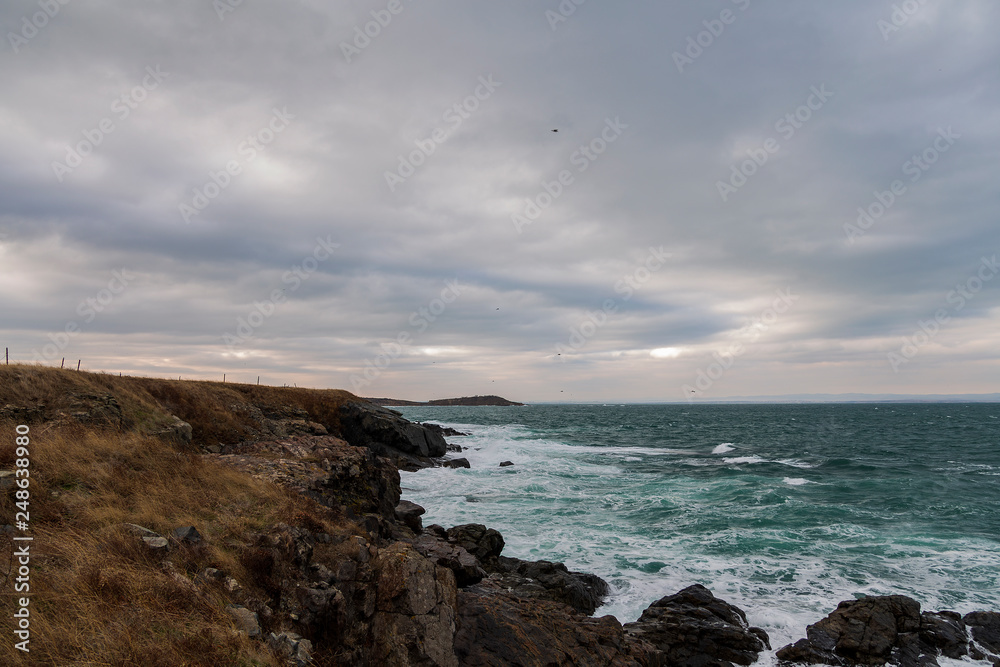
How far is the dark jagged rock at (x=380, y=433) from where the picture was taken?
129 feet

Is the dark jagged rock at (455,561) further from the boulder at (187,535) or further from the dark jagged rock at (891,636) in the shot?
the dark jagged rock at (891,636)

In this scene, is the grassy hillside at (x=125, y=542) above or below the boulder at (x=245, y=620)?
above

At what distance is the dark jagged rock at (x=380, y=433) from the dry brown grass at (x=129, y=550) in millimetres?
27868

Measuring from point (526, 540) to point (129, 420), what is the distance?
48.2ft

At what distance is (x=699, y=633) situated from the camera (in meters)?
12.2

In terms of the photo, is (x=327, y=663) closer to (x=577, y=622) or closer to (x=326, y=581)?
(x=326, y=581)

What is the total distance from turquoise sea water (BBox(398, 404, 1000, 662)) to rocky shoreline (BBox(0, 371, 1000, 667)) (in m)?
1.25

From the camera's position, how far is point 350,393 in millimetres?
50719

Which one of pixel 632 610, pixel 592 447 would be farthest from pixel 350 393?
pixel 632 610

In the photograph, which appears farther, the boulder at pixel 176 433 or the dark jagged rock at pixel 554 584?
the boulder at pixel 176 433

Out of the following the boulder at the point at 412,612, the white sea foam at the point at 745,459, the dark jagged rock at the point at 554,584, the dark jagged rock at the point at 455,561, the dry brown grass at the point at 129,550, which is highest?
the dry brown grass at the point at 129,550

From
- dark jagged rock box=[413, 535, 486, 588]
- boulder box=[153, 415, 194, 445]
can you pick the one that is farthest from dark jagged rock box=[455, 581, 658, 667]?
boulder box=[153, 415, 194, 445]

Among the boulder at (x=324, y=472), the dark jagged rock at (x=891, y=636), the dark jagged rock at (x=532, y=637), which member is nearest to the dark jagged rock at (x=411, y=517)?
the boulder at (x=324, y=472)

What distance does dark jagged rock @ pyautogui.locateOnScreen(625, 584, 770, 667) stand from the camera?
1161 cm
